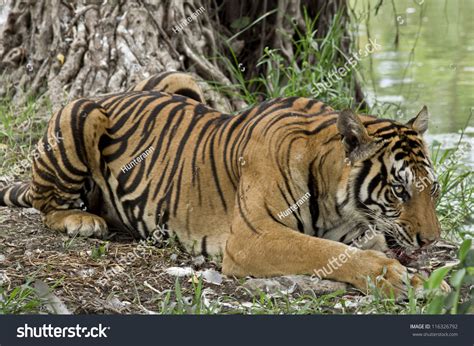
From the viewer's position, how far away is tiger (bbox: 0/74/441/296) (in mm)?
5285

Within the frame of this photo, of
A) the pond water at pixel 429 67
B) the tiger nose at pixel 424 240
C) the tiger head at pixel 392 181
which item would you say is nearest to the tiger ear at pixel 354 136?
the tiger head at pixel 392 181

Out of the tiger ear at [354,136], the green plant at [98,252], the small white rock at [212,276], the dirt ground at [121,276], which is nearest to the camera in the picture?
the dirt ground at [121,276]

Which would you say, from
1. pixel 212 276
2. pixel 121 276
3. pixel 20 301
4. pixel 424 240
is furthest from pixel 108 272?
pixel 424 240

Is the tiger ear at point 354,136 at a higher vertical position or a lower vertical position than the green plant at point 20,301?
higher

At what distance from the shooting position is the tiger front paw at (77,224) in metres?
6.23

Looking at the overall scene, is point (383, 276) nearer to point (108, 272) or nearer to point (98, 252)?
point (108, 272)

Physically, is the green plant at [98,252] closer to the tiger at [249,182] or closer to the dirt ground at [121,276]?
the dirt ground at [121,276]

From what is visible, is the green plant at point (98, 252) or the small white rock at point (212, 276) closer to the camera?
the small white rock at point (212, 276)

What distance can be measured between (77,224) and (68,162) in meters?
0.43

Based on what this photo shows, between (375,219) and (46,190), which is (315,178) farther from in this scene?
(46,190)

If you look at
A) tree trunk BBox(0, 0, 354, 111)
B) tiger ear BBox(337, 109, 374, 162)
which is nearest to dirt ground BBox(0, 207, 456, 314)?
tiger ear BBox(337, 109, 374, 162)

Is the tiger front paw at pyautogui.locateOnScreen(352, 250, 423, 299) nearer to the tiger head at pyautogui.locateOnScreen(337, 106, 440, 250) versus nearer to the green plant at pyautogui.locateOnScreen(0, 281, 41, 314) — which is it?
the tiger head at pyautogui.locateOnScreen(337, 106, 440, 250)

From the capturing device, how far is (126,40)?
8.21 m
